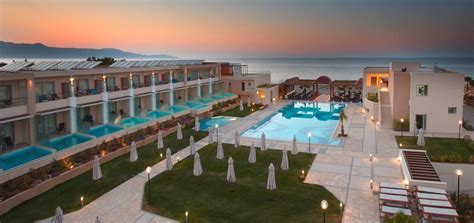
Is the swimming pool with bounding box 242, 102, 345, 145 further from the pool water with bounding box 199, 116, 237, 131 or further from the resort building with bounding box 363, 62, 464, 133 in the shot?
the resort building with bounding box 363, 62, 464, 133

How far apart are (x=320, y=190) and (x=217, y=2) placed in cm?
3391

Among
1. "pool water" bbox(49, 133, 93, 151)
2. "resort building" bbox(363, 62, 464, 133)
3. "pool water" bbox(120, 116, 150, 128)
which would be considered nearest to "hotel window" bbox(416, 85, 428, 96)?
"resort building" bbox(363, 62, 464, 133)

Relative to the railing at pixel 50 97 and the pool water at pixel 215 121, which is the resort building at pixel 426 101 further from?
the railing at pixel 50 97

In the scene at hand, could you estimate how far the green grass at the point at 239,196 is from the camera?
1215 centimetres

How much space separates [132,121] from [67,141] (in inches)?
265

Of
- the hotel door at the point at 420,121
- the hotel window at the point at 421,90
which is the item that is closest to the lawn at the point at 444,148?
the hotel door at the point at 420,121

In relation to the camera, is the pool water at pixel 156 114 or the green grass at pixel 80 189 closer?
the green grass at pixel 80 189

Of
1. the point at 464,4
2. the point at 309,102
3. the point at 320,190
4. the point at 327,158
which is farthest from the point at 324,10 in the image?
the point at 320,190

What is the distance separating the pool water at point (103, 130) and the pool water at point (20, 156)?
406cm

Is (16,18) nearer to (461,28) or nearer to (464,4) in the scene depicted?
(464,4)

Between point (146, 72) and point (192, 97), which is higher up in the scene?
point (146, 72)

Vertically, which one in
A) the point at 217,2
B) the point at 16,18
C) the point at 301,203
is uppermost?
the point at 217,2

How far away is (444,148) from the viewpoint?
64.2ft

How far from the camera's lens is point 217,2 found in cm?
4309
